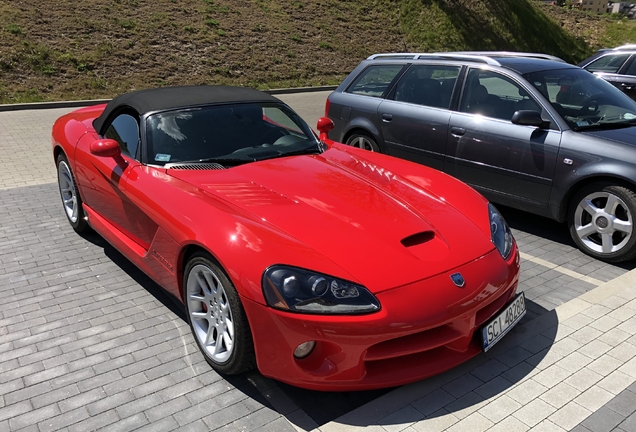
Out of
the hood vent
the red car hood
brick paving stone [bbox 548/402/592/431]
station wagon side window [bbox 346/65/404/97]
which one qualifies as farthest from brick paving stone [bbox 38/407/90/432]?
station wagon side window [bbox 346/65/404/97]

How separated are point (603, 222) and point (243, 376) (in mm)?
3422

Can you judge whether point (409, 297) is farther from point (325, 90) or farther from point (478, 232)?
point (325, 90)

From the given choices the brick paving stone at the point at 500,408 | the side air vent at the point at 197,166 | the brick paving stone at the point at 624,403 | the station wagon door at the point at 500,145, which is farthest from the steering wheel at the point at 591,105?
the side air vent at the point at 197,166

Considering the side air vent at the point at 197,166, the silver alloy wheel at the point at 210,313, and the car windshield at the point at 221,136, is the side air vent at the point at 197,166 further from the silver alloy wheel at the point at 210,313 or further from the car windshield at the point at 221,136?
the silver alloy wheel at the point at 210,313

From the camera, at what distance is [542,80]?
5520 millimetres

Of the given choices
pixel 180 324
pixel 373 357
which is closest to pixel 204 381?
pixel 180 324

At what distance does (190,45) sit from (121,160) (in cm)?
1403

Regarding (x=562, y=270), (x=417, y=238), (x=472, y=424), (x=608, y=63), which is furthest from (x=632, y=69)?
(x=472, y=424)

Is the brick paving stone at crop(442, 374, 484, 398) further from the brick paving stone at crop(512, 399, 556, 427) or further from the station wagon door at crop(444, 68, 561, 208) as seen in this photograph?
the station wagon door at crop(444, 68, 561, 208)

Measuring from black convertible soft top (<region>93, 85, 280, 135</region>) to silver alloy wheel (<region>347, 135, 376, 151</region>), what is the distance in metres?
2.35

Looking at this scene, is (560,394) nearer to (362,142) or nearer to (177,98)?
(177,98)

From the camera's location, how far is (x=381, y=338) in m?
2.71

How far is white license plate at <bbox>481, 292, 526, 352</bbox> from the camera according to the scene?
3.05m

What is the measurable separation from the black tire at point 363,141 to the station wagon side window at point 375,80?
1.69 feet
